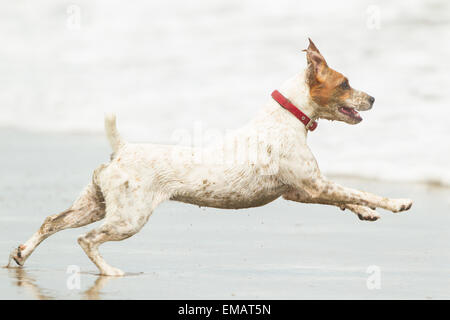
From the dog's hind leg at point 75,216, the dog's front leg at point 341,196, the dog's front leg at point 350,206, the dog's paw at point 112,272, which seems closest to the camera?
the dog's paw at point 112,272

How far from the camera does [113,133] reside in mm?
6852

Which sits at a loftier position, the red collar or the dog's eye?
the dog's eye

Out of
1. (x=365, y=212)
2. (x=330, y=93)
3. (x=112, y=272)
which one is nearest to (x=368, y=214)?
(x=365, y=212)

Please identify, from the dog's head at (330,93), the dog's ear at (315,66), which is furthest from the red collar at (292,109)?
the dog's ear at (315,66)

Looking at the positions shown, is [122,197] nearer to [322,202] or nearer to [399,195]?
[322,202]

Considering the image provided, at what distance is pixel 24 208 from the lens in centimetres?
938

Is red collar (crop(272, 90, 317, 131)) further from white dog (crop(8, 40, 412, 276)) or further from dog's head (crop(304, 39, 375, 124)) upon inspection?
dog's head (crop(304, 39, 375, 124))

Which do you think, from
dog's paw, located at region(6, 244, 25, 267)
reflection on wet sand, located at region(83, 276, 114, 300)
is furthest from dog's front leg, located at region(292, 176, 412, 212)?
dog's paw, located at region(6, 244, 25, 267)

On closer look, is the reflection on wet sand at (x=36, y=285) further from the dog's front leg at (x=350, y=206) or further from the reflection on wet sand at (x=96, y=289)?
the dog's front leg at (x=350, y=206)

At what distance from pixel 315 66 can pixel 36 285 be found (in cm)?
276

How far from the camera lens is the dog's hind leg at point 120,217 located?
264 inches

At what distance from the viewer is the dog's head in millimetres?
6902

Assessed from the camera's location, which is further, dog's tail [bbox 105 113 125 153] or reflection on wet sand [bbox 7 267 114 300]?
dog's tail [bbox 105 113 125 153]

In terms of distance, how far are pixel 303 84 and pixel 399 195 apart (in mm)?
3757
